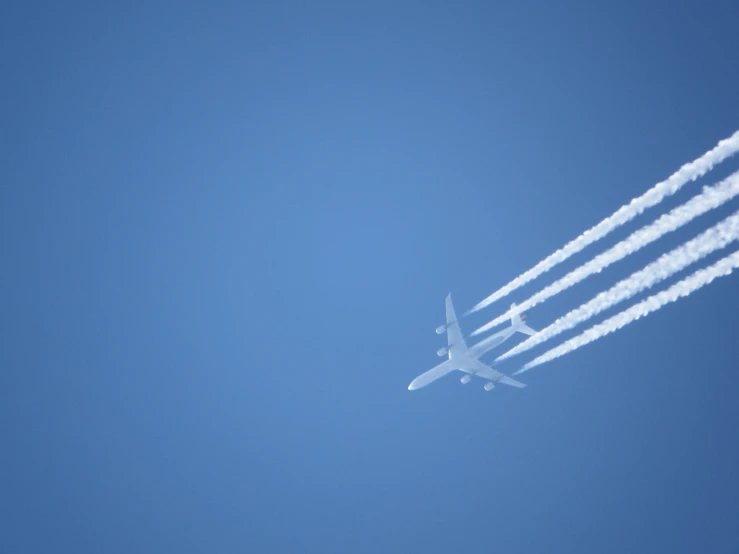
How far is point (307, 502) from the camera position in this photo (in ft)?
164

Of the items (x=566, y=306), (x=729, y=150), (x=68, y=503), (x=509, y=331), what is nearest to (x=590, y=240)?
(x=729, y=150)

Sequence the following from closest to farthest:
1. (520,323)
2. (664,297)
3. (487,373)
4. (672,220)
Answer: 1. (672,220)
2. (664,297)
3. (520,323)
4. (487,373)

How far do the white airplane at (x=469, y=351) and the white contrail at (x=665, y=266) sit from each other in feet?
28.1

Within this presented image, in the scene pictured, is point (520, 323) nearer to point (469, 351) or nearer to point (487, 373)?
point (469, 351)

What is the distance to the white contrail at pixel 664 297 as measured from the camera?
18.0m

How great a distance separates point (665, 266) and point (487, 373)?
664 inches

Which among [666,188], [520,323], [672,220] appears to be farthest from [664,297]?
[520,323]

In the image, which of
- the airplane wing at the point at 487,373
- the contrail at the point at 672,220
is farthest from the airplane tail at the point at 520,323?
the contrail at the point at 672,220

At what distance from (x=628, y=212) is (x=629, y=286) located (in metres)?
2.89

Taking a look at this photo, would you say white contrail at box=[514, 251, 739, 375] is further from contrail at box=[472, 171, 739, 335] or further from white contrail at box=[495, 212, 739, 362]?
contrail at box=[472, 171, 739, 335]

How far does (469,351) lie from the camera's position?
33.4m

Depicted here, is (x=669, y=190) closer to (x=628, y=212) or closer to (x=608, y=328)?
(x=628, y=212)

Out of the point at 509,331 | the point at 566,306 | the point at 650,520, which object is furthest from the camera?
the point at 566,306

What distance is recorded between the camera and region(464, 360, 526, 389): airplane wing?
33.7 meters
